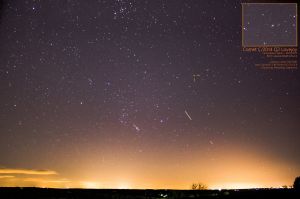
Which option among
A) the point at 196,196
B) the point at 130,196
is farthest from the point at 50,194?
the point at 196,196

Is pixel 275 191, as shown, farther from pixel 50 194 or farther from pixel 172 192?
pixel 50 194

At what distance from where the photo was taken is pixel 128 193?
8.28m

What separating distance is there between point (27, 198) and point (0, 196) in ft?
1.81

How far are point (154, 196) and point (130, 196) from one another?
0.52m

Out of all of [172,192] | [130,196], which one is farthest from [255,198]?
[130,196]

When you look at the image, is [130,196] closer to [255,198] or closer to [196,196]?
[196,196]

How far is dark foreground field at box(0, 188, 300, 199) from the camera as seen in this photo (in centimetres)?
793

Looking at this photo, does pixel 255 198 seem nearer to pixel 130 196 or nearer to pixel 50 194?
pixel 130 196

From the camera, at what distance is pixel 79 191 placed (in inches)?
328

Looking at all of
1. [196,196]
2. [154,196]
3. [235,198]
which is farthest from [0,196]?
[235,198]

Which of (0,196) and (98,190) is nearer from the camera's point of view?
(0,196)

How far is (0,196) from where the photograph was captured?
313 inches

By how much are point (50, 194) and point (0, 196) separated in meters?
1.02

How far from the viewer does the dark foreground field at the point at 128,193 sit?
7.93m
